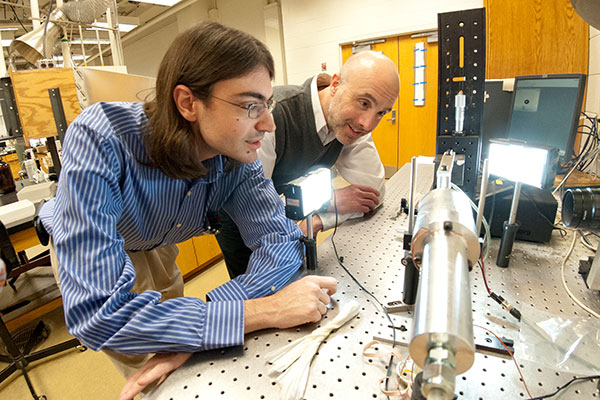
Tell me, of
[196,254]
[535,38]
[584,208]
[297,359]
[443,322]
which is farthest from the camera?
[196,254]

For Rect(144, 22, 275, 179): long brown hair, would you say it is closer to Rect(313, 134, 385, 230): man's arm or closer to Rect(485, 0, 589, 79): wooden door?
Rect(313, 134, 385, 230): man's arm

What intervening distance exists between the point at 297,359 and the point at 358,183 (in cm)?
86

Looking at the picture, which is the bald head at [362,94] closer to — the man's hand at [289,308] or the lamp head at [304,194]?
the lamp head at [304,194]

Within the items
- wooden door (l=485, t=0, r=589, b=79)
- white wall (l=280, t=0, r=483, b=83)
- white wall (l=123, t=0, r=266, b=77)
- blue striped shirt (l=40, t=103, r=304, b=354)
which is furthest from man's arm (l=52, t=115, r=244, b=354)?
white wall (l=280, t=0, r=483, b=83)

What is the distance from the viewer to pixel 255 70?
0.76 m

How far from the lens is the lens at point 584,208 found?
682mm

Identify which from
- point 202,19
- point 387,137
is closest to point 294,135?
point 387,137

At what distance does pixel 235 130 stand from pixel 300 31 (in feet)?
16.6

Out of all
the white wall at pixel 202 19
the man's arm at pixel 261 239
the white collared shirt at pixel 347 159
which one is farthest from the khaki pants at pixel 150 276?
the white wall at pixel 202 19

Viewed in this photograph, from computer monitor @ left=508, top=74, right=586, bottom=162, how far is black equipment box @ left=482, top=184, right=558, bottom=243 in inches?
27.0

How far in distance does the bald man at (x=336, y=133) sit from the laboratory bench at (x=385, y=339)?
314 millimetres

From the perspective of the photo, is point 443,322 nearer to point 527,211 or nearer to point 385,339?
point 385,339

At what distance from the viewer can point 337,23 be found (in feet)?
16.0

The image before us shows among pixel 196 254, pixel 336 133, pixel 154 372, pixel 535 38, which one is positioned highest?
pixel 535 38
